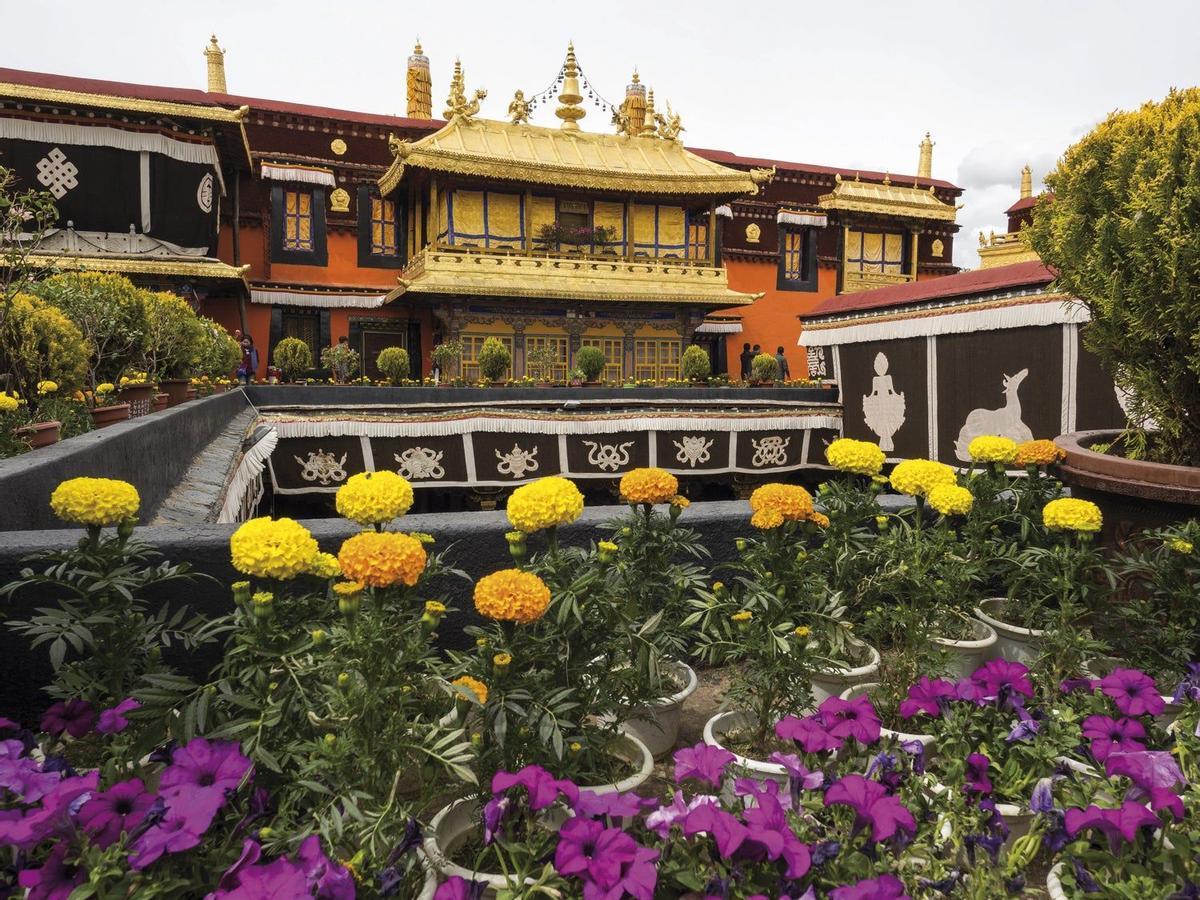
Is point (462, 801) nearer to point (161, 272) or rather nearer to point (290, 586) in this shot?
point (290, 586)

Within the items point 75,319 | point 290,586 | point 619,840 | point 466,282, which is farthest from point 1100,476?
point 466,282

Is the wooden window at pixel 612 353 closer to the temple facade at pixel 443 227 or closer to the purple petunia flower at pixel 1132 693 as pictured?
the temple facade at pixel 443 227

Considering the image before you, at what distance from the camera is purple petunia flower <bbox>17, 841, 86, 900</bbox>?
1229 millimetres

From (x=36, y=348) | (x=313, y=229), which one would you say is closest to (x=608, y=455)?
(x=36, y=348)

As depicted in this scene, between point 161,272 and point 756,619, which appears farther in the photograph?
point 161,272

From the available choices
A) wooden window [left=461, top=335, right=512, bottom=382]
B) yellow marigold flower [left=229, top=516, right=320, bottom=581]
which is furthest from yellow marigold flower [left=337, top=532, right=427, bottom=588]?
wooden window [left=461, top=335, right=512, bottom=382]

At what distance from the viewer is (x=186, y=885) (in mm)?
1350

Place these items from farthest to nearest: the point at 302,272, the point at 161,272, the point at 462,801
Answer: the point at 302,272 < the point at 161,272 < the point at 462,801

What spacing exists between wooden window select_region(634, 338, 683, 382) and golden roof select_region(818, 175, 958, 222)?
8280 millimetres

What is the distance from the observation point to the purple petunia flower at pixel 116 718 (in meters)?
1.66

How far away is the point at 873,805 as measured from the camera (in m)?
1.49

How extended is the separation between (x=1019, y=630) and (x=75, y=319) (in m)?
7.50

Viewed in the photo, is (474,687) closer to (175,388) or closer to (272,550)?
(272,550)

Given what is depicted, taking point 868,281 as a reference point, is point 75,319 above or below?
below
